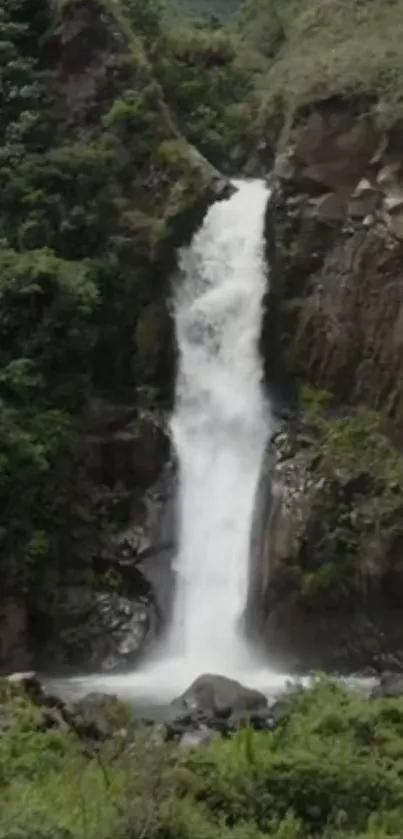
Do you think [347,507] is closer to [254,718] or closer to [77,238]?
[254,718]

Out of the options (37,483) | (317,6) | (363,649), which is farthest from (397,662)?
(317,6)

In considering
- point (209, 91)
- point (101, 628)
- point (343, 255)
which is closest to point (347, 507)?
point (101, 628)

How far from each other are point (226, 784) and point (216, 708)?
5144mm

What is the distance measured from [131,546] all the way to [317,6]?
50.0ft

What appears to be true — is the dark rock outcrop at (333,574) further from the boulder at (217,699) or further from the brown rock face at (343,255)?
the boulder at (217,699)

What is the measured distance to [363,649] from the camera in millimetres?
16734

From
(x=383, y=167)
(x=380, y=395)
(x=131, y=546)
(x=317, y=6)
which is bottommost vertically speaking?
(x=131, y=546)

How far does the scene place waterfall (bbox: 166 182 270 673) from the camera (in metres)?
17.3

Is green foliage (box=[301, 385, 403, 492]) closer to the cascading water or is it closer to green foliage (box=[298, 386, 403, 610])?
green foliage (box=[298, 386, 403, 610])

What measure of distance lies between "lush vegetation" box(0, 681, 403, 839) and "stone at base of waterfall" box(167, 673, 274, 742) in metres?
2.93

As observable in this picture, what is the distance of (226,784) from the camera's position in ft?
25.3

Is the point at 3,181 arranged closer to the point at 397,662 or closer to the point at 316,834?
the point at 397,662

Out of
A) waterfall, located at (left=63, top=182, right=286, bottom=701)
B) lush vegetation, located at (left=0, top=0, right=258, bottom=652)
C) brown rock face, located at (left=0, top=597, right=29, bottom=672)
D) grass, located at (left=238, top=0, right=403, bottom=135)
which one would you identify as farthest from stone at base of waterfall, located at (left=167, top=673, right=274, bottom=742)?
grass, located at (left=238, top=0, right=403, bottom=135)

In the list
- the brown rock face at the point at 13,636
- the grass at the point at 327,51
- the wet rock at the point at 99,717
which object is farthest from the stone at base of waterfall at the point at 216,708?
the grass at the point at 327,51
